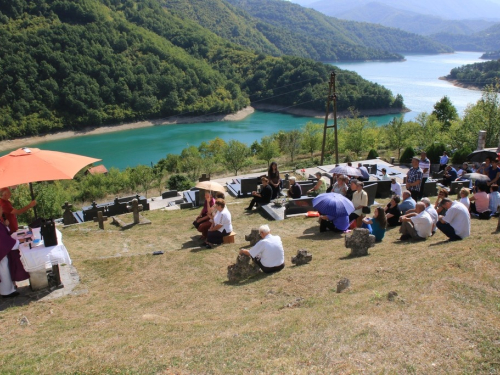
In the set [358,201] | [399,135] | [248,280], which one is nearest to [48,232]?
[248,280]

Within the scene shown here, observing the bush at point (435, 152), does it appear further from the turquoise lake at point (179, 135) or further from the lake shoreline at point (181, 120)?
the lake shoreline at point (181, 120)

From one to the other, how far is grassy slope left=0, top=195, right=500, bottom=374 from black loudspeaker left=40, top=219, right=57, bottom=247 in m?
1.00

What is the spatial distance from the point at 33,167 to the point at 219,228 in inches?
159

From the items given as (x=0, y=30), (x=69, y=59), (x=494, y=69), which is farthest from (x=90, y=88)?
(x=494, y=69)

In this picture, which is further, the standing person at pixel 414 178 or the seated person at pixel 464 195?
the standing person at pixel 414 178

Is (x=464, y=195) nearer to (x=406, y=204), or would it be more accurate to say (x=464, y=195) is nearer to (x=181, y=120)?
(x=406, y=204)

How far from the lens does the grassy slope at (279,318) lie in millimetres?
4348

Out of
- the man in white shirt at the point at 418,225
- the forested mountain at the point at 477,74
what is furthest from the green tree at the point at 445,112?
the forested mountain at the point at 477,74

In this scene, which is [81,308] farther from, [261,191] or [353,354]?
[261,191]

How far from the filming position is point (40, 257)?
24.0 feet

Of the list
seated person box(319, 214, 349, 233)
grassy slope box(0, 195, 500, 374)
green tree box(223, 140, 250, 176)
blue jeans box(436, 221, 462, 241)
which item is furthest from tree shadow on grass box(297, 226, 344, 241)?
green tree box(223, 140, 250, 176)

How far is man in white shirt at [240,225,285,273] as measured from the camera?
7430 millimetres

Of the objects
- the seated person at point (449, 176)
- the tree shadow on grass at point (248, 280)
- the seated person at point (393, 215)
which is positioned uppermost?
the seated person at point (393, 215)

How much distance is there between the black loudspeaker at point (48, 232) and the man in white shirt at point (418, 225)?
6.70 m
